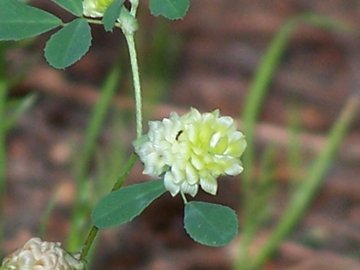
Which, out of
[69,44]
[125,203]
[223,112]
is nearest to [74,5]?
[69,44]

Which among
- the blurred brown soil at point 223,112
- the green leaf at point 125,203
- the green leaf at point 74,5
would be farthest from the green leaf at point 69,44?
the blurred brown soil at point 223,112

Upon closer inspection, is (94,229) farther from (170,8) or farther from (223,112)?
(223,112)

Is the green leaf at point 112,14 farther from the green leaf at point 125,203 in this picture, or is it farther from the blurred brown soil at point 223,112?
the blurred brown soil at point 223,112

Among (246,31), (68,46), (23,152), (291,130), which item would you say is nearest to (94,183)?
(23,152)

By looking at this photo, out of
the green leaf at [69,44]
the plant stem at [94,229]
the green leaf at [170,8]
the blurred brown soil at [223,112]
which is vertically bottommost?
the blurred brown soil at [223,112]

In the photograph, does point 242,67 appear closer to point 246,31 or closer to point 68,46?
point 246,31

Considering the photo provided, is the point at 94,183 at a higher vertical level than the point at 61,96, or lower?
higher
